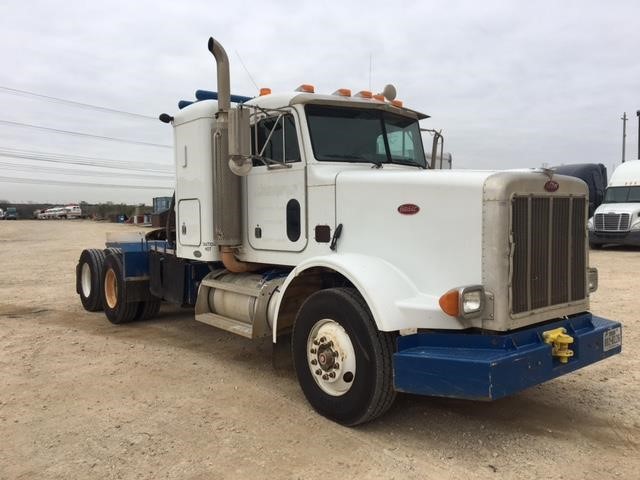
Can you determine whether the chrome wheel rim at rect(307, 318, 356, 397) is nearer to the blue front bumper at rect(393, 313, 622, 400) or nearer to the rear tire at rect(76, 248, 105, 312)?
the blue front bumper at rect(393, 313, 622, 400)

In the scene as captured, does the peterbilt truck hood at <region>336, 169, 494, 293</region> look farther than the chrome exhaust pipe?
No

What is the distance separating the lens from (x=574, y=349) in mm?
4078

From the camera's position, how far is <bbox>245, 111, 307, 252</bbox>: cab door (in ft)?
17.3

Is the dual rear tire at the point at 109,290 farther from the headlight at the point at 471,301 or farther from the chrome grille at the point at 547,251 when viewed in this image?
the chrome grille at the point at 547,251

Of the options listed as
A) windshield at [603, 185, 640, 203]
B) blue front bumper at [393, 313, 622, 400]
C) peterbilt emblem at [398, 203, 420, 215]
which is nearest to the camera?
blue front bumper at [393, 313, 622, 400]

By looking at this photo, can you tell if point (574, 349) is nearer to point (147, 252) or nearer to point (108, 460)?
point (108, 460)

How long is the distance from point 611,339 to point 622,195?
60.9ft

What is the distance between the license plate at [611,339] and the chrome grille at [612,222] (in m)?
16.8

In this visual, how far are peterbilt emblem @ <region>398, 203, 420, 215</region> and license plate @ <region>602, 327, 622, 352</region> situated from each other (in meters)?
1.73

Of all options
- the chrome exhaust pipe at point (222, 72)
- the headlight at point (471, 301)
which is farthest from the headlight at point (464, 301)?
the chrome exhaust pipe at point (222, 72)

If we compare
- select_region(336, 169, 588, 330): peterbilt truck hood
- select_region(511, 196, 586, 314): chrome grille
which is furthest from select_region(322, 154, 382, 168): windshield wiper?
select_region(511, 196, 586, 314): chrome grille

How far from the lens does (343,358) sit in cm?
427

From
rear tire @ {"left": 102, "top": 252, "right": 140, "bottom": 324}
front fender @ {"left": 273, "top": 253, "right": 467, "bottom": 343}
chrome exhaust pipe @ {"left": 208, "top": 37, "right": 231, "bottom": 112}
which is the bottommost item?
rear tire @ {"left": 102, "top": 252, "right": 140, "bottom": 324}

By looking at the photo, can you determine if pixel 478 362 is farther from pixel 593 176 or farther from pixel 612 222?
pixel 593 176
